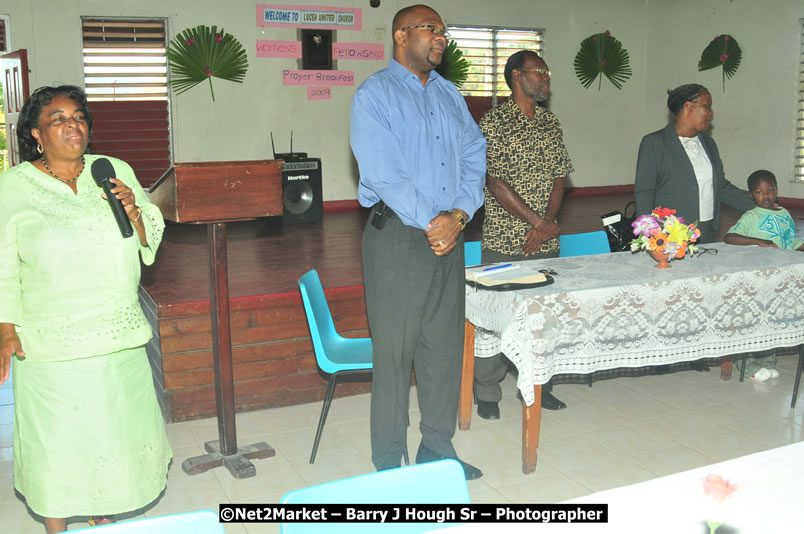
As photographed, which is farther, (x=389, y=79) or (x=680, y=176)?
(x=680, y=176)

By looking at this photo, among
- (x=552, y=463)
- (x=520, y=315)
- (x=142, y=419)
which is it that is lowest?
(x=552, y=463)

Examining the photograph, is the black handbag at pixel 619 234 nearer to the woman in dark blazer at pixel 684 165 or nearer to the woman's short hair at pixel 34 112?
the woman in dark blazer at pixel 684 165

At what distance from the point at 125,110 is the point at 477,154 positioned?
22.7ft

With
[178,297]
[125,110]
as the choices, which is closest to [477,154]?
[178,297]

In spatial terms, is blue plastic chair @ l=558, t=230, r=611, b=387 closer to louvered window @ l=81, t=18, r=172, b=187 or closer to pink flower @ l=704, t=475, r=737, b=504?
pink flower @ l=704, t=475, r=737, b=504

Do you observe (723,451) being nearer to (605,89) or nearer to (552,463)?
(552,463)

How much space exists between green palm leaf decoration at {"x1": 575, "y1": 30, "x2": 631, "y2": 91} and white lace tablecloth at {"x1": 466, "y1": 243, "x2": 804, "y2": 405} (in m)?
8.06

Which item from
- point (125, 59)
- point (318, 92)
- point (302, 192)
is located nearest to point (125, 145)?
point (125, 59)

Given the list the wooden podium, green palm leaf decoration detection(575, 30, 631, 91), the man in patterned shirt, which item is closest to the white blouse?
the man in patterned shirt

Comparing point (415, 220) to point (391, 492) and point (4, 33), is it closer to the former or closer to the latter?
point (391, 492)

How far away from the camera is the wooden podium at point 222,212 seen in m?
2.96

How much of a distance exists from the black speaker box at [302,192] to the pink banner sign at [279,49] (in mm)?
1542

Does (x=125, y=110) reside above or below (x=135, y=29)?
below

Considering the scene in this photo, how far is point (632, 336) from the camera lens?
3326mm
